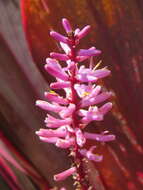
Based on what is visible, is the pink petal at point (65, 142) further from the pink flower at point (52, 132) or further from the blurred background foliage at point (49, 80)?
the blurred background foliage at point (49, 80)

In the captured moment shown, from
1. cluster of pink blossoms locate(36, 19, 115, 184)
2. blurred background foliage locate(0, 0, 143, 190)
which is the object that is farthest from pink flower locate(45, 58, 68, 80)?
blurred background foliage locate(0, 0, 143, 190)

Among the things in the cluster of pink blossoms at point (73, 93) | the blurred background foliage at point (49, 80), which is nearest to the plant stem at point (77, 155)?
the cluster of pink blossoms at point (73, 93)

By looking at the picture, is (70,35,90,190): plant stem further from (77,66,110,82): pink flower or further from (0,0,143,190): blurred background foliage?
(0,0,143,190): blurred background foliage


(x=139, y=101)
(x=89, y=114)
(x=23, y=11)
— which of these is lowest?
(x=139, y=101)

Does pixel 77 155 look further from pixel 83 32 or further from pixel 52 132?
pixel 83 32

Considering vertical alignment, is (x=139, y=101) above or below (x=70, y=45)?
below

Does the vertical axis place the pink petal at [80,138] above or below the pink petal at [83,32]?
below

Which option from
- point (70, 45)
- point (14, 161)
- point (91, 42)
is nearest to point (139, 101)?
point (91, 42)

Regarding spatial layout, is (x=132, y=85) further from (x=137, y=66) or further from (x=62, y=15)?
(x=62, y=15)
